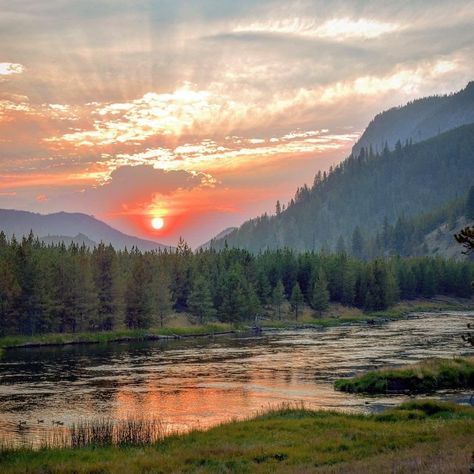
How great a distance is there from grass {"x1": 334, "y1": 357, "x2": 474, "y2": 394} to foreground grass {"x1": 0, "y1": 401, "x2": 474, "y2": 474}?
1794 centimetres

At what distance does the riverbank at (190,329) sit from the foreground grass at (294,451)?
253 feet

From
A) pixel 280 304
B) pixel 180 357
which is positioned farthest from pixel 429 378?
pixel 280 304

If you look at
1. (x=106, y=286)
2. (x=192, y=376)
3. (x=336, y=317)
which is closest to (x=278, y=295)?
(x=336, y=317)

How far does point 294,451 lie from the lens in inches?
1208

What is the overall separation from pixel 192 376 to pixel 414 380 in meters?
24.4

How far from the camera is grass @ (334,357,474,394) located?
58.3m

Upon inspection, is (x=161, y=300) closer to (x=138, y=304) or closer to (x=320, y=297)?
(x=138, y=304)

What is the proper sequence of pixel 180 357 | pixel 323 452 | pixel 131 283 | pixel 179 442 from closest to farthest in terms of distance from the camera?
1. pixel 323 452
2. pixel 179 442
3. pixel 180 357
4. pixel 131 283

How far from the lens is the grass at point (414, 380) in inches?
2295

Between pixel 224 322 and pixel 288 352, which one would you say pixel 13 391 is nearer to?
pixel 288 352

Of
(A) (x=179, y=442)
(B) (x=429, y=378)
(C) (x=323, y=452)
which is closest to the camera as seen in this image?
(C) (x=323, y=452)

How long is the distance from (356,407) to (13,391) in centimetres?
3243

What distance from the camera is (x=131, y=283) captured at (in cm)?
14062

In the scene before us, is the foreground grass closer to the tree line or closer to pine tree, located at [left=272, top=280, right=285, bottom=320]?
the tree line
